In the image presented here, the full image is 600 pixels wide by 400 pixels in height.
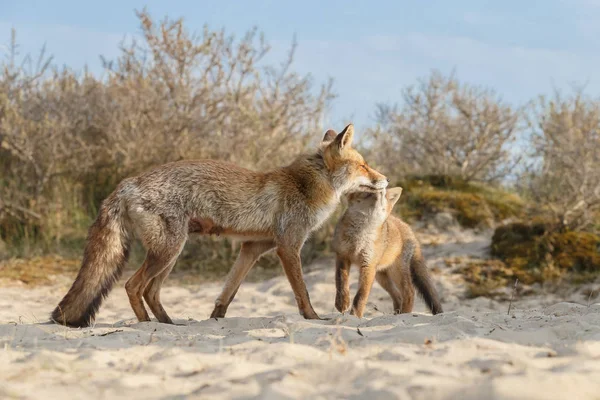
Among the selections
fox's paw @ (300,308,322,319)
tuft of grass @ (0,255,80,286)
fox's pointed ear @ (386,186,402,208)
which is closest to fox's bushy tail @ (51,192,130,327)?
fox's paw @ (300,308,322,319)

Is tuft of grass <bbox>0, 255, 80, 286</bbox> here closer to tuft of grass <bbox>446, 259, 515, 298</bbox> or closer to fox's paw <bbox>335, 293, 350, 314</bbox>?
fox's paw <bbox>335, 293, 350, 314</bbox>

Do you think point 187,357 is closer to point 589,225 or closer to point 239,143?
point 239,143

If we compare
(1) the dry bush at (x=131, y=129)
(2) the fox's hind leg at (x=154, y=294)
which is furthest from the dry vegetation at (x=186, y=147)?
(2) the fox's hind leg at (x=154, y=294)

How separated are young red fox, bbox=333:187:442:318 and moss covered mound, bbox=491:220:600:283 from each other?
305 cm

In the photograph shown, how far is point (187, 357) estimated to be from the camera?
3734 mm

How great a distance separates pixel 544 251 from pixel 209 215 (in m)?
6.24

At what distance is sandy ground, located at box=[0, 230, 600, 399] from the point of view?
3055 millimetres

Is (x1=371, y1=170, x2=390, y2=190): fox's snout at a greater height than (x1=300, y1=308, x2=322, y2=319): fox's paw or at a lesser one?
greater

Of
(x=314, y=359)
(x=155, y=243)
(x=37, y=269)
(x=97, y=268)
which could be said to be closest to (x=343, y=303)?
(x=155, y=243)

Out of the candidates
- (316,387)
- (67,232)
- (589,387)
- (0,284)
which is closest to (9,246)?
(67,232)

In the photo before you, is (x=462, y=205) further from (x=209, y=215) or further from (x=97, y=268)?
(x=97, y=268)

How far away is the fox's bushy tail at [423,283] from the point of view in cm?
718

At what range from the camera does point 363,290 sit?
6.34m

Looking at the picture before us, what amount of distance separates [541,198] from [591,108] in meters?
1.73
